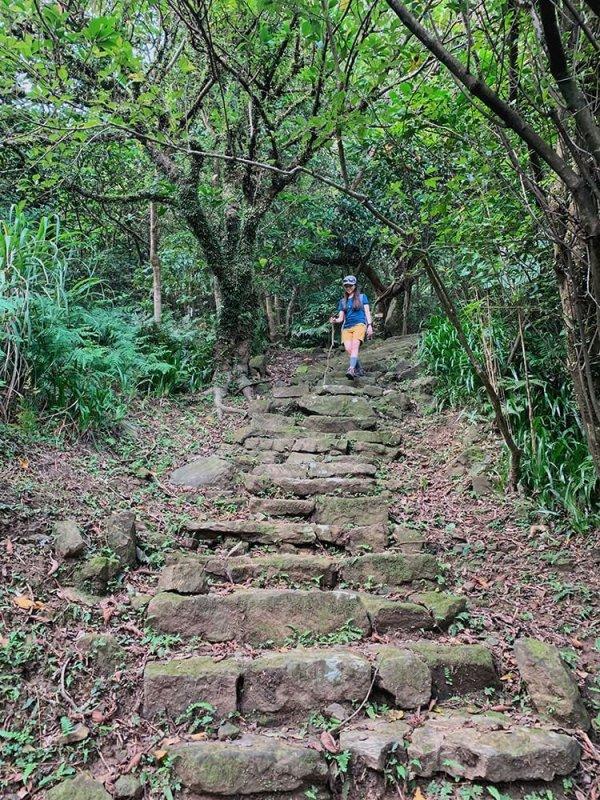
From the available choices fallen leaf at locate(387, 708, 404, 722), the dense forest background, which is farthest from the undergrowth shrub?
fallen leaf at locate(387, 708, 404, 722)

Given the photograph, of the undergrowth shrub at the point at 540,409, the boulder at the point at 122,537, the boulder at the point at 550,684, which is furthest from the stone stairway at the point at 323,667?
the undergrowth shrub at the point at 540,409

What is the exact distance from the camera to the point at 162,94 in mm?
5809

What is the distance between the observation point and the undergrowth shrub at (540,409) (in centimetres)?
394

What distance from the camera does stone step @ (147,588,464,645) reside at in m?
2.80

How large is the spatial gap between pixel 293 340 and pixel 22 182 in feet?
21.3

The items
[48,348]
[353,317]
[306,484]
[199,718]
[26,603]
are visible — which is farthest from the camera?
[353,317]

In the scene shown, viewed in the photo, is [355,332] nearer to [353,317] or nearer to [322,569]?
[353,317]

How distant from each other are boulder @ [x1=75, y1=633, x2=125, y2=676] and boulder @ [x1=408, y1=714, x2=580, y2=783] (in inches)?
54.7

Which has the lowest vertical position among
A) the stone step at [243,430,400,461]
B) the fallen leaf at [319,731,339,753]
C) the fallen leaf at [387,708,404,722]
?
the fallen leaf at [387,708,404,722]

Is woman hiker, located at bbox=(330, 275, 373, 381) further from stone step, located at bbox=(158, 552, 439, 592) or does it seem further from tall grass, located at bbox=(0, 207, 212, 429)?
stone step, located at bbox=(158, 552, 439, 592)

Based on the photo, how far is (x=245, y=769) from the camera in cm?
207

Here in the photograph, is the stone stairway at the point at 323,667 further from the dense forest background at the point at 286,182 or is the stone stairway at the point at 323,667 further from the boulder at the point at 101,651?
the dense forest background at the point at 286,182

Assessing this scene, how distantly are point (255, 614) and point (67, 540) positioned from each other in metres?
1.16

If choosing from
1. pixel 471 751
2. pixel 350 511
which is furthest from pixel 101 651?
pixel 350 511
